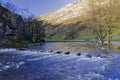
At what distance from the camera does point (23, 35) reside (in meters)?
145

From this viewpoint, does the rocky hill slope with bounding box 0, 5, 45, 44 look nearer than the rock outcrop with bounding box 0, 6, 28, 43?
Yes

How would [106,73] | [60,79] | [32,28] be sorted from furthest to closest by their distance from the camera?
1. [32,28]
2. [106,73]
3. [60,79]

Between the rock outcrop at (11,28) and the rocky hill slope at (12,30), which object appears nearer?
the rocky hill slope at (12,30)

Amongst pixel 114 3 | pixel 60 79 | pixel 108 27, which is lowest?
pixel 60 79

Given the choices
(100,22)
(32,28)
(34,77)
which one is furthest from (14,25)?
(34,77)

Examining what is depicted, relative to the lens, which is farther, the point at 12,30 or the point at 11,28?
the point at 11,28

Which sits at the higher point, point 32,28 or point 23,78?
point 32,28

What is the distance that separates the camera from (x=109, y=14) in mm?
81000

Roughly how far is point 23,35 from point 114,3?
7355 cm

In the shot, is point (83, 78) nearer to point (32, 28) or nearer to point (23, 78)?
point (23, 78)

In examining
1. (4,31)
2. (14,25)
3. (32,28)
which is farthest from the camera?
(32,28)

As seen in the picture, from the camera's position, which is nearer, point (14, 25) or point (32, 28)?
point (14, 25)

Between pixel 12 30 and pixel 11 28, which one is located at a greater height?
pixel 11 28

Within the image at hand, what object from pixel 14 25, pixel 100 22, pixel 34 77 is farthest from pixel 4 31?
pixel 34 77
